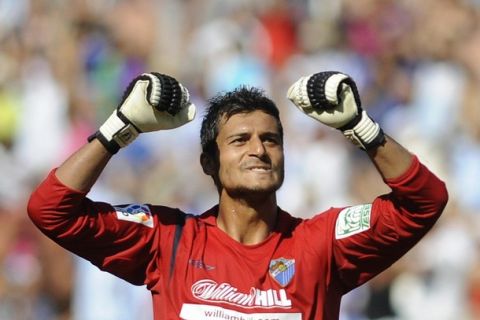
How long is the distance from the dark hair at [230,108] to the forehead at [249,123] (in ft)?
0.08

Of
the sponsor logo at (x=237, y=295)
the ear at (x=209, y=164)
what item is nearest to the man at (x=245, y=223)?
the sponsor logo at (x=237, y=295)

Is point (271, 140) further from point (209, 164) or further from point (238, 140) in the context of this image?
point (209, 164)

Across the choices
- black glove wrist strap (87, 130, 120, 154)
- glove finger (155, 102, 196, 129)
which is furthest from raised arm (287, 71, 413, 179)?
black glove wrist strap (87, 130, 120, 154)

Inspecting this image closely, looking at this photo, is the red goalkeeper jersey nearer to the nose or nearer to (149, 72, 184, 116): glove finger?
the nose

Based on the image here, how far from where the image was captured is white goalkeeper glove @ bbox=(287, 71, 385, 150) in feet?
18.0

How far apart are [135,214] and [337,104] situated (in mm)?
1109

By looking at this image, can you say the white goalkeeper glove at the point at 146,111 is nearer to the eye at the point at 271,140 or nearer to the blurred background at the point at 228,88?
the eye at the point at 271,140

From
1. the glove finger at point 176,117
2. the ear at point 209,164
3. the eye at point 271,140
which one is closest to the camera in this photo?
the glove finger at point 176,117

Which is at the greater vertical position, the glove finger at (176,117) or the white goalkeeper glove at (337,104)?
the white goalkeeper glove at (337,104)

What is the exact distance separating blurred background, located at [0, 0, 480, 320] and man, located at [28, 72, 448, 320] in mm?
4499

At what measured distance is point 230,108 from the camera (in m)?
5.98

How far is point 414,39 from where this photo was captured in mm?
11820

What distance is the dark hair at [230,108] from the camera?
595 centimetres

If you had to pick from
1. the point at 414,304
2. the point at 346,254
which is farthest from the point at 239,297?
the point at 414,304
